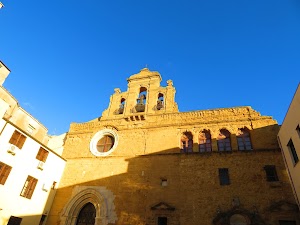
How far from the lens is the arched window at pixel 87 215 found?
15.0 m

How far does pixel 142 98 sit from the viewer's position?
66.1ft

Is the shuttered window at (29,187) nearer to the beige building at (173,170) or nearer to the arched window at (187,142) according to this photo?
the beige building at (173,170)

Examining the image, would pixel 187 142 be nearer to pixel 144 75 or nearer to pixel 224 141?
pixel 224 141

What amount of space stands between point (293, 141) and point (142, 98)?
476 inches

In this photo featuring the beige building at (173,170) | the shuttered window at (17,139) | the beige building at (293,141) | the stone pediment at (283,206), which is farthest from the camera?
the shuttered window at (17,139)

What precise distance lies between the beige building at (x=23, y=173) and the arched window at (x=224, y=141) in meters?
12.0

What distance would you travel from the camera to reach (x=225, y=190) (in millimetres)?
13203

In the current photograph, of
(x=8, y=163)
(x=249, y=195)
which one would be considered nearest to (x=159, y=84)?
→ (x=249, y=195)

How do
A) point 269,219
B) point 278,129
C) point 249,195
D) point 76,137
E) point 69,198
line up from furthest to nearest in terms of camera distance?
point 76,137
point 69,198
point 278,129
point 249,195
point 269,219

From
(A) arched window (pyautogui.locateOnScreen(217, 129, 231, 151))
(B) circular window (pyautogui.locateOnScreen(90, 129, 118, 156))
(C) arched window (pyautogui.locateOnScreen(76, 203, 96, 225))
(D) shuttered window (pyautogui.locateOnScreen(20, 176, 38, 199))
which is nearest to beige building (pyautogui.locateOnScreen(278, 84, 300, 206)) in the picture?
(A) arched window (pyautogui.locateOnScreen(217, 129, 231, 151))

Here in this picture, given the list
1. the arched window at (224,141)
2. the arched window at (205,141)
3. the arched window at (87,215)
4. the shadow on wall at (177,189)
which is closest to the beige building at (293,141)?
the shadow on wall at (177,189)

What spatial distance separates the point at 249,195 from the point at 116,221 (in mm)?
8109

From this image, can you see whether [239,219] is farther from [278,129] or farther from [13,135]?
[13,135]

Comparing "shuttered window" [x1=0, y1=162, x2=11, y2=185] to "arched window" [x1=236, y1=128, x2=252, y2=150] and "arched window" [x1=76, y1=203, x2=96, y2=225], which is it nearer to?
"arched window" [x1=76, y1=203, x2=96, y2=225]
